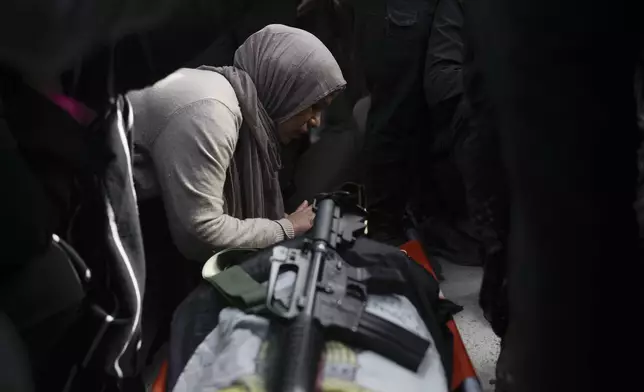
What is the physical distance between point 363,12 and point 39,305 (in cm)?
51

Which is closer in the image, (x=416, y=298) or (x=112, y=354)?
(x=112, y=354)

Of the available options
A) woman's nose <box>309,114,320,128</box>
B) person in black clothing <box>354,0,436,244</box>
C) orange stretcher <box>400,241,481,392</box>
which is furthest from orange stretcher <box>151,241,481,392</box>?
woman's nose <box>309,114,320,128</box>

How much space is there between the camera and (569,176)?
359 millimetres

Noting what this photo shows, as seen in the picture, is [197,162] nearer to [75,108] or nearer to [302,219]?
[302,219]

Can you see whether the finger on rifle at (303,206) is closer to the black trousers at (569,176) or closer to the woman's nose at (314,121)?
the woman's nose at (314,121)

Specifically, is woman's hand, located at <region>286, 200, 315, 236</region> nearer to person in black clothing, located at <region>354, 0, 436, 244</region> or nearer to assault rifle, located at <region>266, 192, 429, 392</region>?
assault rifle, located at <region>266, 192, 429, 392</region>

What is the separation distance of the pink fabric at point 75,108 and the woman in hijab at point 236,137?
0.49 feet

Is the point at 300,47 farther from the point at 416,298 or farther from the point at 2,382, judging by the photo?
the point at 2,382

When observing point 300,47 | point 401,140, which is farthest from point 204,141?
point 401,140

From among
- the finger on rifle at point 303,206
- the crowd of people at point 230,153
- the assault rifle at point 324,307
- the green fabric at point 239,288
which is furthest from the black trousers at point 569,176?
the finger on rifle at point 303,206

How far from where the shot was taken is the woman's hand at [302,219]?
85 centimetres

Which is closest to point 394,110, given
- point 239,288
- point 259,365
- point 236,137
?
point 236,137

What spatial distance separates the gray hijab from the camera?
816mm

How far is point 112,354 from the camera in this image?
540mm
